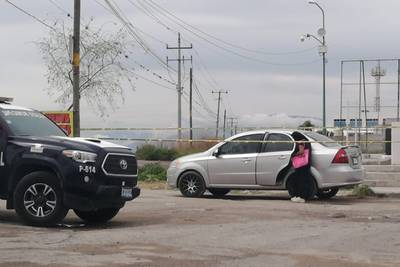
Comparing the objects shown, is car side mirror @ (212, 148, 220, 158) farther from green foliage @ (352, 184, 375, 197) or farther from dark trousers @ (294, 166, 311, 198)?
green foliage @ (352, 184, 375, 197)

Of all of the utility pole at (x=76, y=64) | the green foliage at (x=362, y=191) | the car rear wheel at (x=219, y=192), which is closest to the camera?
the green foliage at (x=362, y=191)

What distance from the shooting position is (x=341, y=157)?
14.4 meters

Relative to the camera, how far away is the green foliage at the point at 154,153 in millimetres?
37662

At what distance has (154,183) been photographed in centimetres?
2041

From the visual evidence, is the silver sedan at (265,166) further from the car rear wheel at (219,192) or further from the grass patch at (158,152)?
A: the grass patch at (158,152)

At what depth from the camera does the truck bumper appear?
32.3ft

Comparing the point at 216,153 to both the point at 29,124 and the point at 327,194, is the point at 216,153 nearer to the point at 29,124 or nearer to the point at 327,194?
the point at 327,194

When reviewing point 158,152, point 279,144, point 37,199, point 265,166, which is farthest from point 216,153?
point 158,152

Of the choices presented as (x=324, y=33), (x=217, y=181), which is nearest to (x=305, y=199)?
(x=217, y=181)

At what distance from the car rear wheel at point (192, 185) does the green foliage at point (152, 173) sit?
17.1ft

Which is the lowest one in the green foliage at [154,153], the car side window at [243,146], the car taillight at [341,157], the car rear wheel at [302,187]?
the green foliage at [154,153]

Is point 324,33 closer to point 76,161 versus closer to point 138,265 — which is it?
point 76,161

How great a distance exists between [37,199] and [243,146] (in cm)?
642

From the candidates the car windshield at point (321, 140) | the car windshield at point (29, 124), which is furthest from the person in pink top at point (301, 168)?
the car windshield at point (29, 124)
